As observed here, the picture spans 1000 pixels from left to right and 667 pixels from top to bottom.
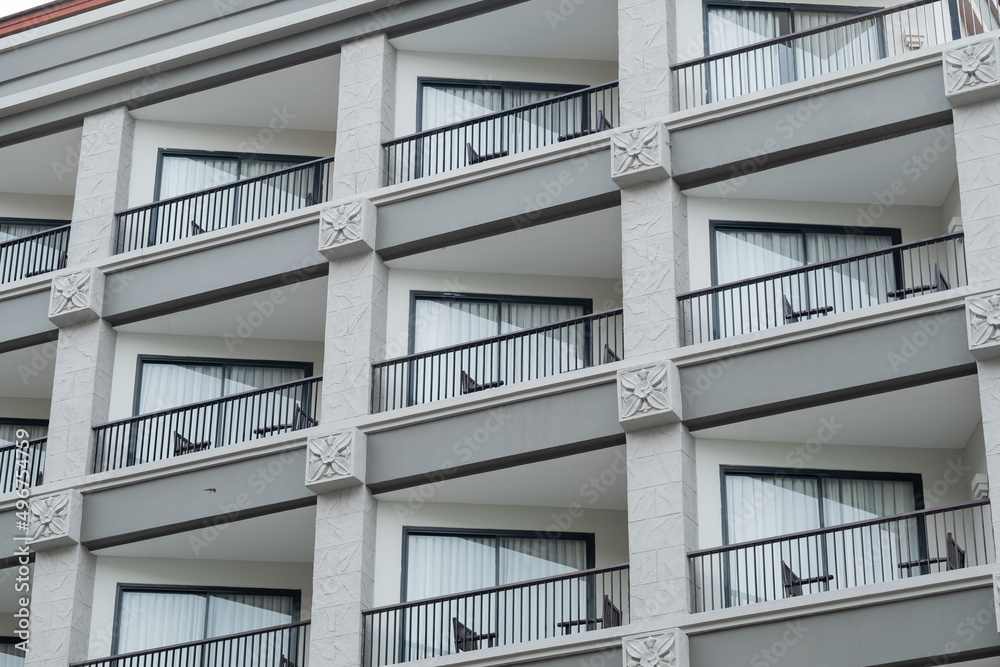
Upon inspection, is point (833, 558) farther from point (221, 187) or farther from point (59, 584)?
point (221, 187)

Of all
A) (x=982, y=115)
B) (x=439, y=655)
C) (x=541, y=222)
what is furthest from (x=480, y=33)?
(x=439, y=655)

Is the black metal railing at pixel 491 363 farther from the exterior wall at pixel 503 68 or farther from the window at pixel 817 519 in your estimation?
the exterior wall at pixel 503 68

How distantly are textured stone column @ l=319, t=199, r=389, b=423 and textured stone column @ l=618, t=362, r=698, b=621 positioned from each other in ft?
14.1

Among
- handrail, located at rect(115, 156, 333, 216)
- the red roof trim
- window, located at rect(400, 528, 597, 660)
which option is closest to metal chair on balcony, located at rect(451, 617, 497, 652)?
window, located at rect(400, 528, 597, 660)

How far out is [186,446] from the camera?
26.5m

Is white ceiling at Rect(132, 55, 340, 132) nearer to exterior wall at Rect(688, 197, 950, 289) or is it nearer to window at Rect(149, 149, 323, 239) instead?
window at Rect(149, 149, 323, 239)

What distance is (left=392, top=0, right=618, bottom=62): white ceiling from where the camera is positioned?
2698cm

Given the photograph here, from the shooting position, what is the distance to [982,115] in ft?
74.3

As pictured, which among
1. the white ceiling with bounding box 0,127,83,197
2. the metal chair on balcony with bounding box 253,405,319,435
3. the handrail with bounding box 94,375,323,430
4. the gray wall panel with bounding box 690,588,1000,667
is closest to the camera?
the gray wall panel with bounding box 690,588,1000,667

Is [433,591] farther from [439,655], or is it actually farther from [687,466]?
[687,466]

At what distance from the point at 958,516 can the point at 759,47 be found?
7800 mm

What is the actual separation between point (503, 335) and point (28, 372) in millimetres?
9122

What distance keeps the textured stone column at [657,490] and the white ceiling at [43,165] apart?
12.4 metres

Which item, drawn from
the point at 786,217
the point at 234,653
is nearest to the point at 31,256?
the point at 234,653
